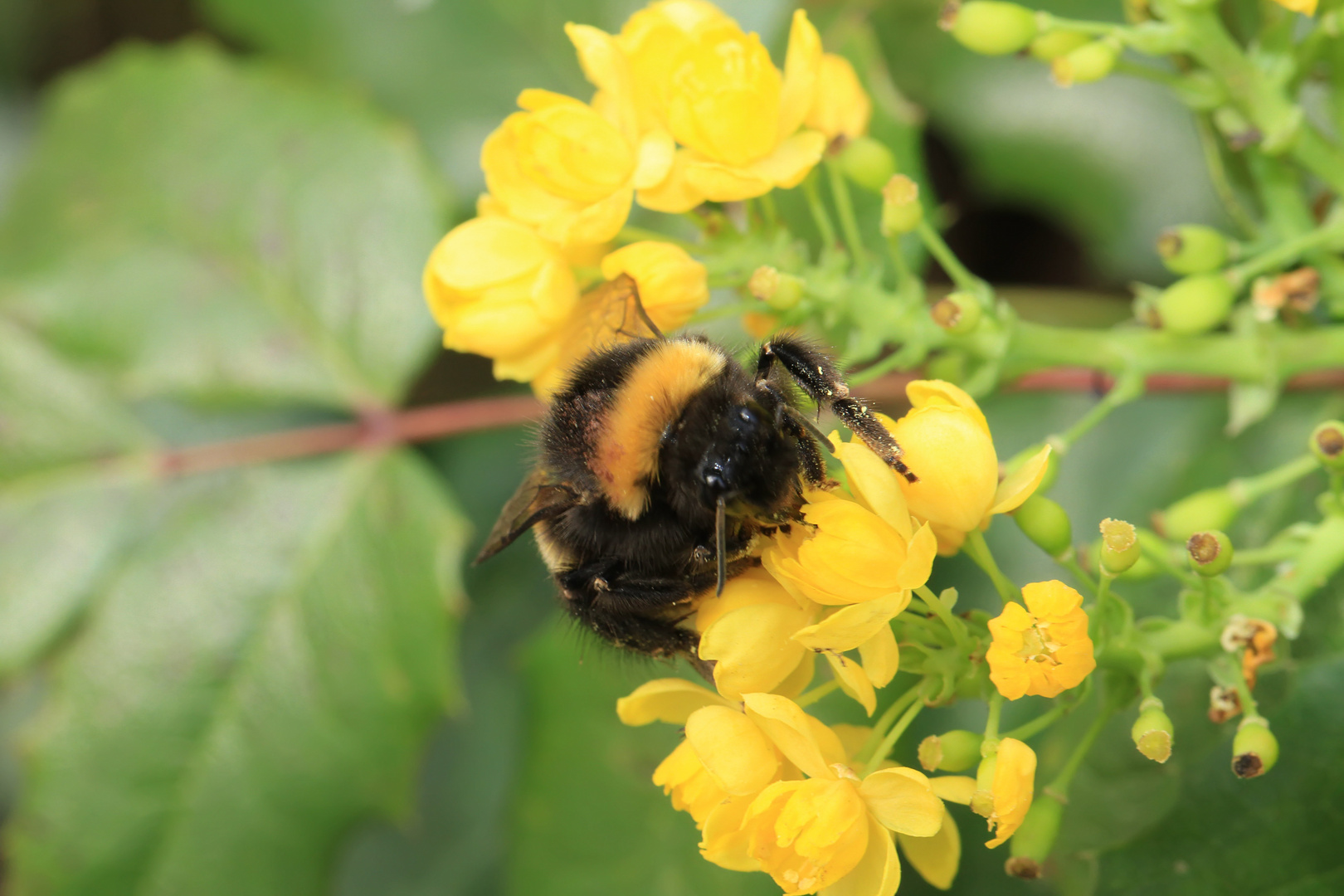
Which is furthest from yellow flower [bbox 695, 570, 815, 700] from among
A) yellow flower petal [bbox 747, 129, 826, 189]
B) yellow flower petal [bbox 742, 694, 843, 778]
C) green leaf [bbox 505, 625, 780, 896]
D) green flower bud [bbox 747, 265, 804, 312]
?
green leaf [bbox 505, 625, 780, 896]

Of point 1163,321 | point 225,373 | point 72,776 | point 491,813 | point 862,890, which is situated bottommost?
point 491,813

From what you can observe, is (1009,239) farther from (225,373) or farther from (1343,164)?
(225,373)

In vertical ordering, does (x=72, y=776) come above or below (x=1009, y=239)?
below

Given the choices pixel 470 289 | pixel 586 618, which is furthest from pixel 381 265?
pixel 586 618

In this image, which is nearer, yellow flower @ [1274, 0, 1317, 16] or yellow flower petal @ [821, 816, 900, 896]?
yellow flower petal @ [821, 816, 900, 896]

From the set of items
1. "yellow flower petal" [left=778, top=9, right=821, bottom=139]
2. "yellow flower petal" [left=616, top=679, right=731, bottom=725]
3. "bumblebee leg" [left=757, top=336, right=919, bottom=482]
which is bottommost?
"yellow flower petal" [left=616, top=679, right=731, bottom=725]

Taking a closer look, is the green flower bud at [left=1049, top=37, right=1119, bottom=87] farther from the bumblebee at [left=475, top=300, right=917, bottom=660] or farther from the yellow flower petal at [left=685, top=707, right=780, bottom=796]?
the yellow flower petal at [left=685, top=707, right=780, bottom=796]
